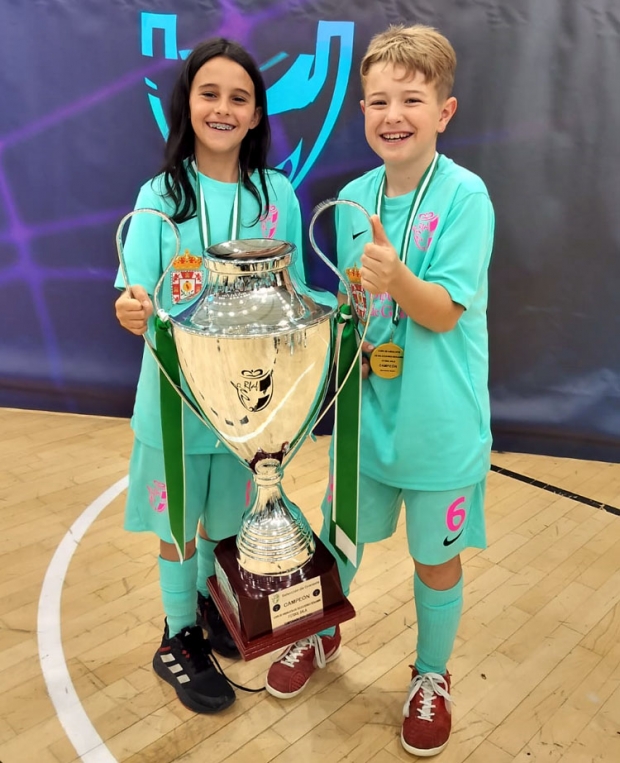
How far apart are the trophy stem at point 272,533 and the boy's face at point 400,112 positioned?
552 millimetres

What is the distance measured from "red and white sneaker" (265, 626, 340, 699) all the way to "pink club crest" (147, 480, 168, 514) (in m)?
0.45

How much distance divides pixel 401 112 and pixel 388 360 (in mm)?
408

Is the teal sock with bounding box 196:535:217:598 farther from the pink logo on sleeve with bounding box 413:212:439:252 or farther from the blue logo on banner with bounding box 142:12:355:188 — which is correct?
the blue logo on banner with bounding box 142:12:355:188

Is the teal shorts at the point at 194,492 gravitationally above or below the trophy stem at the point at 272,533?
below

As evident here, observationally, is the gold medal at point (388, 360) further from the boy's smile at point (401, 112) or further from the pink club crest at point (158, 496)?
the pink club crest at point (158, 496)

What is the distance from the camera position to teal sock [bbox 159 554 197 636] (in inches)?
55.9

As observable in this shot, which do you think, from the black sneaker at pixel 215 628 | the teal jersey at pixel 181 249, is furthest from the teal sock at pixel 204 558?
the teal jersey at pixel 181 249

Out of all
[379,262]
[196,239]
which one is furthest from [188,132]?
[379,262]

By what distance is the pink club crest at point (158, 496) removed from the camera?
4.42 ft

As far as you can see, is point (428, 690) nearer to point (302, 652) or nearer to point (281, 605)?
point (302, 652)

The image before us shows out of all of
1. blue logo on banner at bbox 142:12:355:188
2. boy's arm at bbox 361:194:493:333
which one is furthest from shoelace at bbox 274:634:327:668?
blue logo on banner at bbox 142:12:355:188

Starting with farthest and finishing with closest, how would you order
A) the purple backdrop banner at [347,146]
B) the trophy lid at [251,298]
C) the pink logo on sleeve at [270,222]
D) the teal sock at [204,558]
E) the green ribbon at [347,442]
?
the purple backdrop banner at [347,146], the teal sock at [204,558], the pink logo on sleeve at [270,222], the green ribbon at [347,442], the trophy lid at [251,298]

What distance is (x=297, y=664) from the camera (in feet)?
4.85

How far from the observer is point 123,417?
2979mm
